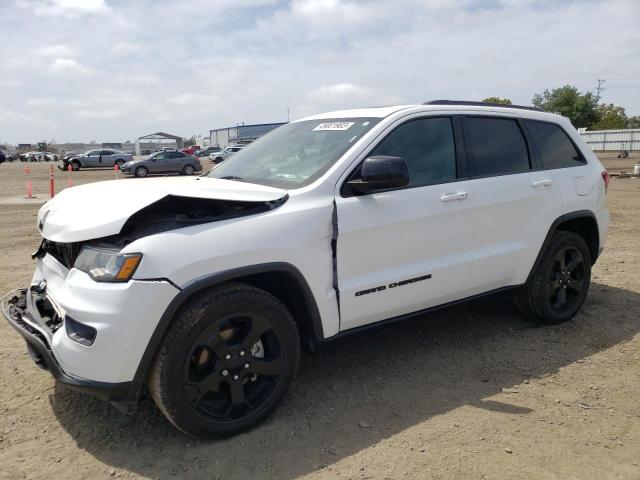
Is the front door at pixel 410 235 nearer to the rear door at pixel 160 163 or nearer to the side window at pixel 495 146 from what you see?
the side window at pixel 495 146

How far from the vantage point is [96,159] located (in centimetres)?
3694

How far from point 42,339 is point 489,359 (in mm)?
2964

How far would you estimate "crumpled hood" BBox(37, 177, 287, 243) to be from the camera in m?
2.70

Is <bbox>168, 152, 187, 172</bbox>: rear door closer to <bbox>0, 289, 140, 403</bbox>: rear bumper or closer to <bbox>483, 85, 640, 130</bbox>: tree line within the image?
<bbox>0, 289, 140, 403</bbox>: rear bumper

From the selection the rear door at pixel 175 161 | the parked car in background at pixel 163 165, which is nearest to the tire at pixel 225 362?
the parked car in background at pixel 163 165

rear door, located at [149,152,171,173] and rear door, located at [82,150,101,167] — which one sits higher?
rear door, located at [82,150,101,167]

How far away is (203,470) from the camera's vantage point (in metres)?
2.71

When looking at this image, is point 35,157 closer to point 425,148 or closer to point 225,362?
point 425,148

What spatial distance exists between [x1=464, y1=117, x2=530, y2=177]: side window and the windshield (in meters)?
0.86

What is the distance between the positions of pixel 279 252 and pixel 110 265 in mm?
862

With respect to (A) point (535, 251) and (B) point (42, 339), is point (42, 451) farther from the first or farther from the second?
(A) point (535, 251)

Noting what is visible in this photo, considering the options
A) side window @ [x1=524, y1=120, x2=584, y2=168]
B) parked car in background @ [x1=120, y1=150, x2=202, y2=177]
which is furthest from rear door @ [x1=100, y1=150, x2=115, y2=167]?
side window @ [x1=524, y1=120, x2=584, y2=168]

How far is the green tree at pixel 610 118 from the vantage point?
77175mm

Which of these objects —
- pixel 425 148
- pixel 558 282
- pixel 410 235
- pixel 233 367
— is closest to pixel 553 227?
pixel 558 282
